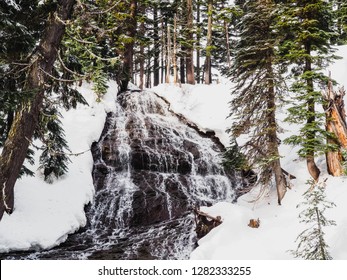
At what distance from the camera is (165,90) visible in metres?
23.5

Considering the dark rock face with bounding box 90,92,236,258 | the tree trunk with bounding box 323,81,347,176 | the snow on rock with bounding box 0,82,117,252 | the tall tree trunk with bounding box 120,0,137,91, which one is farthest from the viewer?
the tall tree trunk with bounding box 120,0,137,91

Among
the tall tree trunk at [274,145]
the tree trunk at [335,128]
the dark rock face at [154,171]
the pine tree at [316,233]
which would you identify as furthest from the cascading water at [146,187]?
the tree trunk at [335,128]

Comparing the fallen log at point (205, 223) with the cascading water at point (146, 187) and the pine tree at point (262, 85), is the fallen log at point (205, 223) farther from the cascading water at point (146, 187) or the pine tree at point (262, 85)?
the pine tree at point (262, 85)

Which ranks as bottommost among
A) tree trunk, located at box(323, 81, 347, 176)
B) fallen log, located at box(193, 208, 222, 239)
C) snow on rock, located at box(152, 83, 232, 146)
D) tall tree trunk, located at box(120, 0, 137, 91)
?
fallen log, located at box(193, 208, 222, 239)

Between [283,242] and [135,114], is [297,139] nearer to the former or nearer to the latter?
[283,242]

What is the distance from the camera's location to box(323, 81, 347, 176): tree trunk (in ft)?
38.1

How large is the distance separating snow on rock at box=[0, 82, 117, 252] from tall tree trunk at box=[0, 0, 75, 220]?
169 inches

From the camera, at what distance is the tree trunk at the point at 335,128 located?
11617 mm

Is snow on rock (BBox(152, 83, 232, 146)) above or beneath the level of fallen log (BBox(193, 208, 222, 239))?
above

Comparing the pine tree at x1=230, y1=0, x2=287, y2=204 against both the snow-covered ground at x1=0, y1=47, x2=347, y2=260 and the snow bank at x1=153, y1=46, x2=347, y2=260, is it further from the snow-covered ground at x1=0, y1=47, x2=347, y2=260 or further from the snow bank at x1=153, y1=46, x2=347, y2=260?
the snow-covered ground at x1=0, y1=47, x2=347, y2=260

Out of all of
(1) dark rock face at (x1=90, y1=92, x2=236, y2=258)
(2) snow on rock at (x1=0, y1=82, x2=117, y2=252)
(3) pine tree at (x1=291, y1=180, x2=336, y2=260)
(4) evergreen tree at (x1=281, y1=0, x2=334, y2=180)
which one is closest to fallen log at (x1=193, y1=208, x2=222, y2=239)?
(1) dark rock face at (x1=90, y1=92, x2=236, y2=258)

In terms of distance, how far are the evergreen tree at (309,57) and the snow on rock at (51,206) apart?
8.93 m
